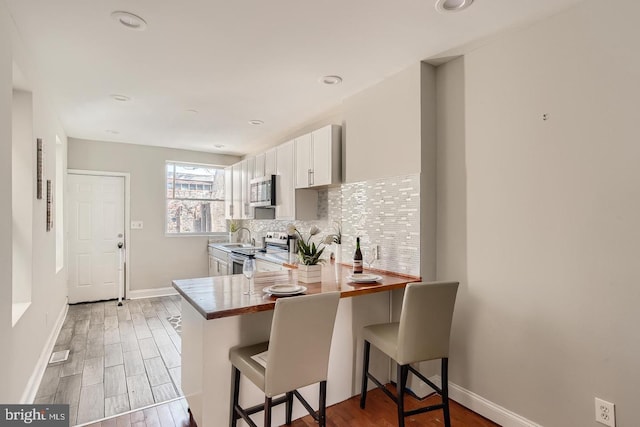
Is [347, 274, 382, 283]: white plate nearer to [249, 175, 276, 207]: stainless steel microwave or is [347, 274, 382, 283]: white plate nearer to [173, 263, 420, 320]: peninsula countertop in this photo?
[173, 263, 420, 320]: peninsula countertop

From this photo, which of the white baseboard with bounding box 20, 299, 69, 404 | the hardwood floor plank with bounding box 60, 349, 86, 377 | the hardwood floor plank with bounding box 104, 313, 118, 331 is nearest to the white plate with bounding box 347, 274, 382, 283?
the white baseboard with bounding box 20, 299, 69, 404

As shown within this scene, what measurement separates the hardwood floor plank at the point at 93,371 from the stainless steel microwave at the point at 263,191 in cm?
234

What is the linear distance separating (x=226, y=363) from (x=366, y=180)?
1.81 metres

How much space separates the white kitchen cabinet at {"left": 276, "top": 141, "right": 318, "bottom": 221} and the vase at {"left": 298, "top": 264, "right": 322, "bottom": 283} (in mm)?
1468

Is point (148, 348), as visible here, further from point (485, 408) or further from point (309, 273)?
point (485, 408)

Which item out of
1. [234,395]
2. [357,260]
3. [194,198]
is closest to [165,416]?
[234,395]

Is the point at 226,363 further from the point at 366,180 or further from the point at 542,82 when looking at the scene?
the point at 542,82

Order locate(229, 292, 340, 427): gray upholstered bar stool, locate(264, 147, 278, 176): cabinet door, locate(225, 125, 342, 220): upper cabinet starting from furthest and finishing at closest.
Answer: locate(264, 147, 278, 176): cabinet door, locate(225, 125, 342, 220): upper cabinet, locate(229, 292, 340, 427): gray upholstered bar stool

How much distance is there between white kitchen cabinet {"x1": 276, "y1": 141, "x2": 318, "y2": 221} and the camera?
3.83 meters

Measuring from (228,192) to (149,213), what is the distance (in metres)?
1.32

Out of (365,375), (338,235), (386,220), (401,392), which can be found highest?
(386,220)

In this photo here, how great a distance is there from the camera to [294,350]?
5.41 ft

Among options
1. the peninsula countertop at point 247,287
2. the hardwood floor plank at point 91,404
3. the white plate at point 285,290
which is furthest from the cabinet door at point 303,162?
the hardwood floor plank at point 91,404

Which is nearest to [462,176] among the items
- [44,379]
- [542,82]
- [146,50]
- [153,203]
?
[542,82]
